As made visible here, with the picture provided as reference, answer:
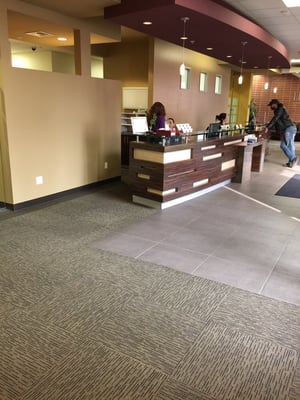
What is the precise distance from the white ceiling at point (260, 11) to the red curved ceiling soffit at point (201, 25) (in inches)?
5.8

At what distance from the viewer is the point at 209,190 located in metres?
6.31

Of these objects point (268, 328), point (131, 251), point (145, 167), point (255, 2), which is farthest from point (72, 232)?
point (255, 2)

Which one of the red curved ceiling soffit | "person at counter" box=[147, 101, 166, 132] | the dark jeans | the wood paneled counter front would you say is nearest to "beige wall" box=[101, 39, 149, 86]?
the red curved ceiling soffit

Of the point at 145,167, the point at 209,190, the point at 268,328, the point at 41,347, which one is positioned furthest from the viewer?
the point at 209,190

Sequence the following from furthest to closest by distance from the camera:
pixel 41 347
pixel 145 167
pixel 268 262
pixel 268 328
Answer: pixel 145 167 < pixel 268 262 < pixel 268 328 < pixel 41 347

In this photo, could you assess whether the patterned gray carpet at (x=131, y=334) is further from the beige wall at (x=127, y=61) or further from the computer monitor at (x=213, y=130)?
the beige wall at (x=127, y=61)

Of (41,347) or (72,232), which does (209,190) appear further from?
(41,347)

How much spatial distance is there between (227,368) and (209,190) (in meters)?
4.48

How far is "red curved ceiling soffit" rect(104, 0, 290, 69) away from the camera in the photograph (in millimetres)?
4438

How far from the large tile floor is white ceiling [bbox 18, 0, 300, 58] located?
3.05 m

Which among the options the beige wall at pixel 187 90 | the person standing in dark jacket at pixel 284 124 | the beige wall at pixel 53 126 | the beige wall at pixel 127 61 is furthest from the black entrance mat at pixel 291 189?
the beige wall at pixel 127 61

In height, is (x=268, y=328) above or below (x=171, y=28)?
below

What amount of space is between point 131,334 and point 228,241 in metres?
1.98

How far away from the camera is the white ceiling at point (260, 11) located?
455cm
